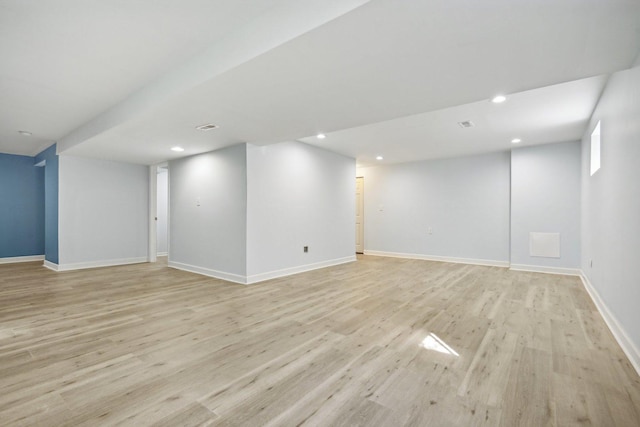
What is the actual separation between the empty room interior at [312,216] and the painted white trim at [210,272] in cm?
5

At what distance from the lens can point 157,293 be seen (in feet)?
13.6

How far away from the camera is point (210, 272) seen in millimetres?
5289

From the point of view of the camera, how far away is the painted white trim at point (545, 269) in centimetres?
545

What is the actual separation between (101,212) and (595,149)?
8.58 meters

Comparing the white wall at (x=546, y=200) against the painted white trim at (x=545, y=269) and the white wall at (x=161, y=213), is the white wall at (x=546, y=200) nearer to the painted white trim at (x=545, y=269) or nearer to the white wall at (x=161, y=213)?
the painted white trim at (x=545, y=269)

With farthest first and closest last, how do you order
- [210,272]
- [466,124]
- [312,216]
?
1. [312,216]
2. [210,272]
3. [466,124]

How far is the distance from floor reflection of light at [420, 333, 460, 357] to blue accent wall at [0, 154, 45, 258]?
8.69m

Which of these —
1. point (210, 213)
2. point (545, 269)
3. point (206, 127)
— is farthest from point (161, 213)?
point (545, 269)

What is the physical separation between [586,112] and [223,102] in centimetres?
454

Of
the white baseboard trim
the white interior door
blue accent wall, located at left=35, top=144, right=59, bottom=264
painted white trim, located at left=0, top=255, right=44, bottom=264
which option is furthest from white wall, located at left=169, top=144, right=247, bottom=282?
the white interior door

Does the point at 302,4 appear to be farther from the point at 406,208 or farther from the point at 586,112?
the point at 406,208

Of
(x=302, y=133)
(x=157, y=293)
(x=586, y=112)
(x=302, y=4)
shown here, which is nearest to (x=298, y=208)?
(x=302, y=133)

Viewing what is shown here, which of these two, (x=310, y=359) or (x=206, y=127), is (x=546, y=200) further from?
(x=206, y=127)

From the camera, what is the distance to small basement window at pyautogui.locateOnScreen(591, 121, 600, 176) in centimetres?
371
